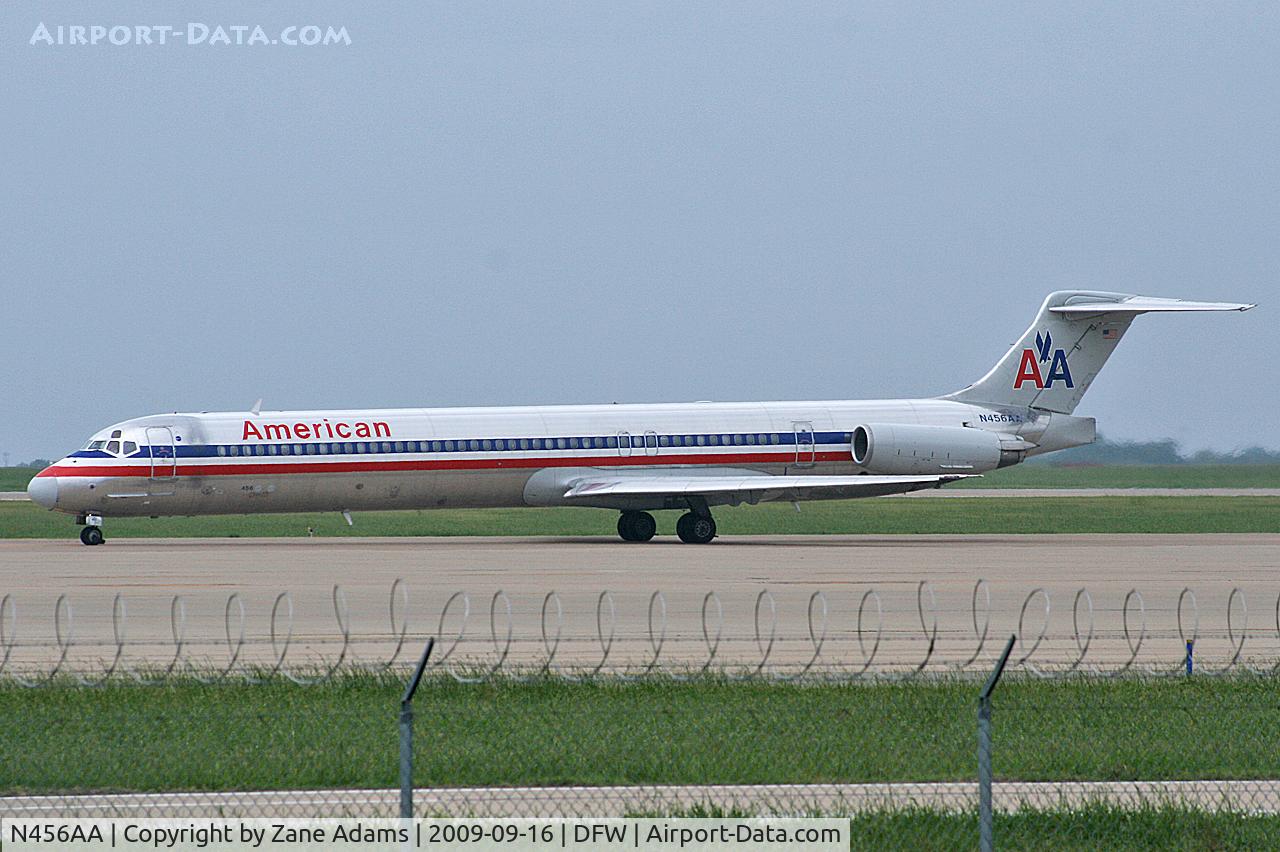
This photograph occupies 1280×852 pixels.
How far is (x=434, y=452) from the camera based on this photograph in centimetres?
4028

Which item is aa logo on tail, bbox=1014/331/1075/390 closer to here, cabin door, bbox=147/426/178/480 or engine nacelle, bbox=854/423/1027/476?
engine nacelle, bbox=854/423/1027/476

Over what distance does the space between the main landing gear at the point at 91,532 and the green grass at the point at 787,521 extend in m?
5.73

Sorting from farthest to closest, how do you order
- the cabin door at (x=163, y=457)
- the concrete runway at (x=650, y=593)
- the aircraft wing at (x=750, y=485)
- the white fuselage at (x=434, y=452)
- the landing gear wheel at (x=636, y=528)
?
the landing gear wheel at (x=636, y=528)
the aircraft wing at (x=750, y=485)
the white fuselage at (x=434, y=452)
the cabin door at (x=163, y=457)
the concrete runway at (x=650, y=593)

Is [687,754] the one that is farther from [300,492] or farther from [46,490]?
[46,490]

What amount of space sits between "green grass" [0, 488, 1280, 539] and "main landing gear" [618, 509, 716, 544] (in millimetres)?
4426

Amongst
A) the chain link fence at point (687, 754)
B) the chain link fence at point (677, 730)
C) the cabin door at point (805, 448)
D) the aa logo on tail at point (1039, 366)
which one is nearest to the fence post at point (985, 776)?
the chain link fence at point (677, 730)

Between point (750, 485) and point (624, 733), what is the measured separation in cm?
2767

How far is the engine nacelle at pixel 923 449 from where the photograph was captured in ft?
140

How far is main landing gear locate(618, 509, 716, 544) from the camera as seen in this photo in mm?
41281

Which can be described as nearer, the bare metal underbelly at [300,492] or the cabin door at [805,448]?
the bare metal underbelly at [300,492]

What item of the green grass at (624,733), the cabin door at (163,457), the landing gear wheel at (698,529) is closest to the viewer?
the green grass at (624,733)

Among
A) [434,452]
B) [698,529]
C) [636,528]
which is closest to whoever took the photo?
[434,452]

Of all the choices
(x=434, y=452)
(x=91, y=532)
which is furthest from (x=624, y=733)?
(x=91, y=532)

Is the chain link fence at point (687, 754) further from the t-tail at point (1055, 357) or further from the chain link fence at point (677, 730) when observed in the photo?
the t-tail at point (1055, 357)
